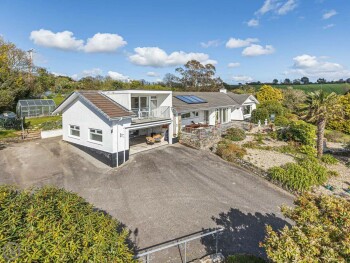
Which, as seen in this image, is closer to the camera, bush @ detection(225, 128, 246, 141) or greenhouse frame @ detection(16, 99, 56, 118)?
bush @ detection(225, 128, 246, 141)

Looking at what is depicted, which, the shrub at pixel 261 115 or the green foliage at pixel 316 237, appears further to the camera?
the shrub at pixel 261 115

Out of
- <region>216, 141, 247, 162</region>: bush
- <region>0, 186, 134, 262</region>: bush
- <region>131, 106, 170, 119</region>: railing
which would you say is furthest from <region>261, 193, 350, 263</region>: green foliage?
<region>131, 106, 170, 119</region>: railing

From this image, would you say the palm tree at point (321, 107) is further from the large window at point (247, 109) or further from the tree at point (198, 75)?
the tree at point (198, 75)

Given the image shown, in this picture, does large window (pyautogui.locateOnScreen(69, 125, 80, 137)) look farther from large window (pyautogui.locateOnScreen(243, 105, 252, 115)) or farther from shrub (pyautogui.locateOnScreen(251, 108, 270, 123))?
large window (pyautogui.locateOnScreen(243, 105, 252, 115))

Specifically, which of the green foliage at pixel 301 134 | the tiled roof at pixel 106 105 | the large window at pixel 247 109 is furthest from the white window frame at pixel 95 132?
the large window at pixel 247 109

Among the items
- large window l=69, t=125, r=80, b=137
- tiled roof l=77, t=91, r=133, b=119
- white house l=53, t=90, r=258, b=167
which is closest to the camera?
tiled roof l=77, t=91, r=133, b=119

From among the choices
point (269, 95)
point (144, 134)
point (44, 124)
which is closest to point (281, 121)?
point (269, 95)

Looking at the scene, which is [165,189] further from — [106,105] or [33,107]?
[33,107]

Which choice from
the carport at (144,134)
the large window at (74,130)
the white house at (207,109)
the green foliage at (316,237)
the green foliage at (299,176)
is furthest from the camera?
the white house at (207,109)
